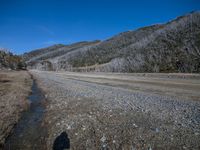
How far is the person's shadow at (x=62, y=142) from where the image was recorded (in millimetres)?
6105

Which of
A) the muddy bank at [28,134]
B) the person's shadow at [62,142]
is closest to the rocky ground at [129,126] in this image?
the person's shadow at [62,142]

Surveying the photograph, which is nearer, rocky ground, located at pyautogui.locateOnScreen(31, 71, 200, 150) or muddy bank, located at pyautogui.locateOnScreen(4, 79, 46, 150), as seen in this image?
rocky ground, located at pyautogui.locateOnScreen(31, 71, 200, 150)

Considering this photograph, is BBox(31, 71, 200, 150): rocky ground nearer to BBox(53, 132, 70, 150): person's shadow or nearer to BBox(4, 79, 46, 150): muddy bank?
BBox(53, 132, 70, 150): person's shadow

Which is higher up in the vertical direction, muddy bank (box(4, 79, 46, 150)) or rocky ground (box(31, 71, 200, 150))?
rocky ground (box(31, 71, 200, 150))

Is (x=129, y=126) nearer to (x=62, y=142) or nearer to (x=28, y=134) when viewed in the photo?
(x=62, y=142)

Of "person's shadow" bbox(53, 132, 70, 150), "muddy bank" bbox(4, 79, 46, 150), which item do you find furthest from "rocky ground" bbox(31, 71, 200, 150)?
"muddy bank" bbox(4, 79, 46, 150)

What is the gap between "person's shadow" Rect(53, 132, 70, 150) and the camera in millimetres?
6105

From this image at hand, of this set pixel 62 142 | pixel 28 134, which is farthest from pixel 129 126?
pixel 28 134

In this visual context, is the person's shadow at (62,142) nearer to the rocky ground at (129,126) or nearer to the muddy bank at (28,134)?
the rocky ground at (129,126)

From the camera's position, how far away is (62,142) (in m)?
6.46

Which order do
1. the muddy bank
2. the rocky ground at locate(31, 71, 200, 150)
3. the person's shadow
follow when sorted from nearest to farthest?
the rocky ground at locate(31, 71, 200, 150) < the person's shadow < the muddy bank

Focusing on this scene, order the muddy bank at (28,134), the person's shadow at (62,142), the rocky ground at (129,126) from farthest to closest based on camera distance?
the muddy bank at (28,134) < the person's shadow at (62,142) < the rocky ground at (129,126)

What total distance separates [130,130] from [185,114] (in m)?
3.74

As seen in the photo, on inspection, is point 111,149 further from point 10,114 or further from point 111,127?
point 10,114
